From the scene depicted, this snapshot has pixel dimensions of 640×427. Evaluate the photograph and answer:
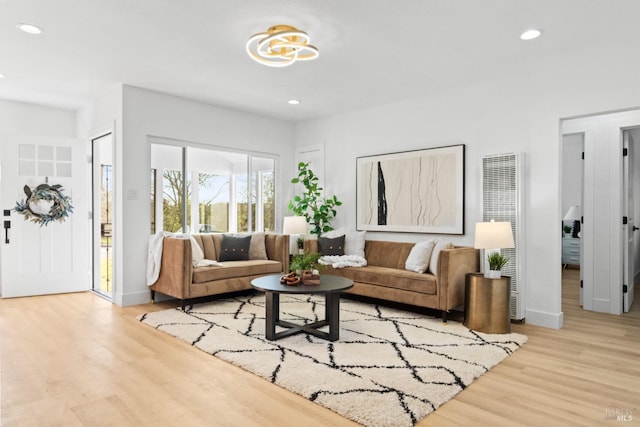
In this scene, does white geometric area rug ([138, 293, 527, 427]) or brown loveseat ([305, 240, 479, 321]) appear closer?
white geometric area rug ([138, 293, 527, 427])

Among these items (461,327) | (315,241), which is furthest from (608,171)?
(315,241)

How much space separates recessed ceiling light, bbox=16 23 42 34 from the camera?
3238mm

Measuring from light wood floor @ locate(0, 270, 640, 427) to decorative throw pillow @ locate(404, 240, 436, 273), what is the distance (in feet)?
3.67

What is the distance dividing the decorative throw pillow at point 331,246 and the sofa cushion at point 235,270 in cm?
62

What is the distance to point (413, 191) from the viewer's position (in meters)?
5.20

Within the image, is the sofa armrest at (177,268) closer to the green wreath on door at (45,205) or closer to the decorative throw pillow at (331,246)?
the decorative throw pillow at (331,246)

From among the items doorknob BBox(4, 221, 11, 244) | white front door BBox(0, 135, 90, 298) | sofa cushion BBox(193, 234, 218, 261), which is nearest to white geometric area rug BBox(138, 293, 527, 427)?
sofa cushion BBox(193, 234, 218, 261)

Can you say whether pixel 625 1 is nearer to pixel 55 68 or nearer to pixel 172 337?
pixel 172 337

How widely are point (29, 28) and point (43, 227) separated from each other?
3120 millimetres

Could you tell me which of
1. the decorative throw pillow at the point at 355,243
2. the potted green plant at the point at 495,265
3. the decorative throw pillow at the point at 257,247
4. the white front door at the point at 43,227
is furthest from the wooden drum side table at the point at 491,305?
the white front door at the point at 43,227

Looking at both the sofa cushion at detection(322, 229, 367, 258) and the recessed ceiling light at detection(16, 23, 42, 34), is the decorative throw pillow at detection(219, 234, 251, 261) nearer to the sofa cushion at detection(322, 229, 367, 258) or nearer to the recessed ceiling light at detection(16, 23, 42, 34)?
the sofa cushion at detection(322, 229, 367, 258)

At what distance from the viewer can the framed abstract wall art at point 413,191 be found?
480 cm

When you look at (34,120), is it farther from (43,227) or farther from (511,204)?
(511,204)

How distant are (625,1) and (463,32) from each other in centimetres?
109
